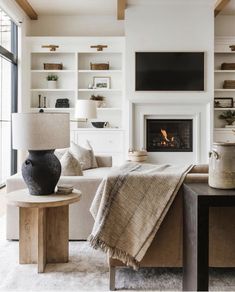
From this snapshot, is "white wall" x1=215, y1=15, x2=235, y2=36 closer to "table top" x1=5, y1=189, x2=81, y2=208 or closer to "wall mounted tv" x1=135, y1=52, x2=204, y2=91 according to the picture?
"wall mounted tv" x1=135, y1=52, x2=204, y2=91

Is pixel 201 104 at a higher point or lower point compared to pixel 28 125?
higher

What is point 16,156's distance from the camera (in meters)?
6.71

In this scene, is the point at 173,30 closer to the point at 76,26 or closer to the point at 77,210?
the point at 76,26

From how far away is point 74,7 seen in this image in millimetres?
6691

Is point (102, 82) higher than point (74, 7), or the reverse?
point (74, 7)

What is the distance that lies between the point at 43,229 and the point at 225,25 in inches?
235

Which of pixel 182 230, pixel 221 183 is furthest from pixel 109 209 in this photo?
pixel 221 183

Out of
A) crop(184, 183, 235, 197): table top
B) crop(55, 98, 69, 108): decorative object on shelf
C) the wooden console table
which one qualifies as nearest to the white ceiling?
crop(55, 98, 69, 108): decorative object on shelf

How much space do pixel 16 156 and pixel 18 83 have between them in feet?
4.53

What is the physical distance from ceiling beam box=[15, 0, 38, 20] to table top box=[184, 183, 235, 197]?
17.4ft

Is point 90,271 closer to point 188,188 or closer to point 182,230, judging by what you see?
point 182,230

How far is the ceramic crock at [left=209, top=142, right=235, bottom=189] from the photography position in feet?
6.46

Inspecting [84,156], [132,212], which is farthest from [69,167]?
[84,156]

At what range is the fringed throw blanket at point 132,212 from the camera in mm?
2229
